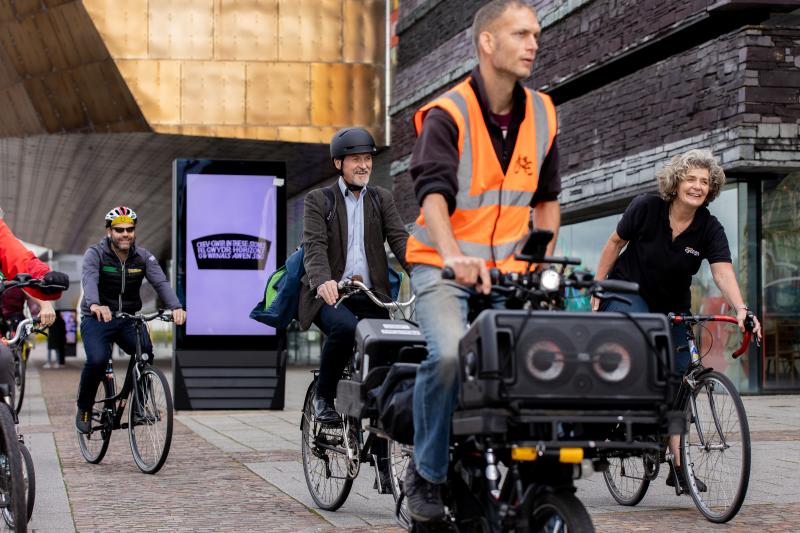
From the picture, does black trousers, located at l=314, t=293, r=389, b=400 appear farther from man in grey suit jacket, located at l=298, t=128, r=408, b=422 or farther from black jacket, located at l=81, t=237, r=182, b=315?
black jacket, located at l=81, t=237, r=182, b=315

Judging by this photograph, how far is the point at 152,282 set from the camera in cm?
929

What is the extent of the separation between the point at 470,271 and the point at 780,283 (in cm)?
1337

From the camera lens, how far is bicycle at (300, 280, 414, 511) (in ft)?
20.1

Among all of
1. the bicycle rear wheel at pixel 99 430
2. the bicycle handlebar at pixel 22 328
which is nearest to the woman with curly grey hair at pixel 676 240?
the bicycle handlebar at pixel 22 328

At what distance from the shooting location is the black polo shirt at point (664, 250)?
677cm

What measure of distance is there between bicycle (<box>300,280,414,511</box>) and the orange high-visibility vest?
1535 mm

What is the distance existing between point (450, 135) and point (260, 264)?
33.8ft

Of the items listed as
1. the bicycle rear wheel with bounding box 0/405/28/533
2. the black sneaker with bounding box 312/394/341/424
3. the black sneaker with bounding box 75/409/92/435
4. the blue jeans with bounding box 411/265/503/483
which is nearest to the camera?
the blue jeans with bounding box 411/265/503/483

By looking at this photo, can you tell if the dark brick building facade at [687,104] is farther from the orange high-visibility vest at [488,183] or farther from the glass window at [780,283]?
the orange high-visibility vest at [488,183]

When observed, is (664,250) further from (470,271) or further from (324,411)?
(470,271)

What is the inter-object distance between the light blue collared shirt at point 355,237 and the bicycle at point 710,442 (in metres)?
1.64

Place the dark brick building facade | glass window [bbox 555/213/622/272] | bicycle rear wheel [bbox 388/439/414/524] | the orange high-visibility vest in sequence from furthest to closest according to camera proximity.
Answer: glass window [bbox 555/213/622/272]
the dark brick building facade
bicycle rear wheel [bbox 388/439/414/524]
the orange high-visibility vest

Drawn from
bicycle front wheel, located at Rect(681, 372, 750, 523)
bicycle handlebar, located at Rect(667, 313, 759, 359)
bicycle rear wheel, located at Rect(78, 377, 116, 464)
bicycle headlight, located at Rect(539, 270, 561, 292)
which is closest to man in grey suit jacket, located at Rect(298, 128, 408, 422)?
bicycle handlebar, located at Rect(667, 313, 759, 359)

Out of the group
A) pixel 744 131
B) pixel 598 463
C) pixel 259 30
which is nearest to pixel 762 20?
pixel 744 131
